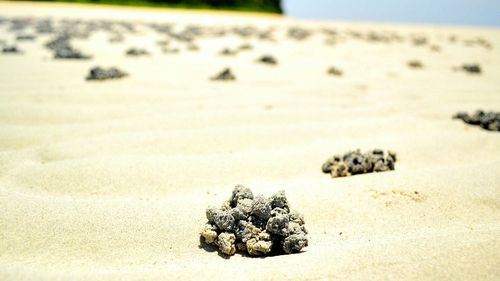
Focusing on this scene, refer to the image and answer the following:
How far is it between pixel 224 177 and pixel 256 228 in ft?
2.07

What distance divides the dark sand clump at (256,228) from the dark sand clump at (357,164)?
0.62 m

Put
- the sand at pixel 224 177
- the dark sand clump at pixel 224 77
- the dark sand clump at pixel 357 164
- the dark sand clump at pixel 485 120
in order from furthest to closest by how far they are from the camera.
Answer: the dark sand clump at pixel 224 77
the dark sand clump at pixel 485 120
the dark sand clump at pixel 357 164
the sand at pixel 224 177

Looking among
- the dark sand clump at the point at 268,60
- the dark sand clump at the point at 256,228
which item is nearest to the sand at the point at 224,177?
the dark sand clump at the point at 256,228

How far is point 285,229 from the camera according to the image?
5.39 ft

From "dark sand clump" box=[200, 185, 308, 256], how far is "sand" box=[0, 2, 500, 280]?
0.05 meters

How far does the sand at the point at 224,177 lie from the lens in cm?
153

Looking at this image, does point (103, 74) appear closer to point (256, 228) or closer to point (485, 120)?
point (256, 228)

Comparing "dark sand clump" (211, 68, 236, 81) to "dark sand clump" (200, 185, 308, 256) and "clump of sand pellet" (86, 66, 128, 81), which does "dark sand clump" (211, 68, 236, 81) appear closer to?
"clump of sand pellet" (86, 66, 128, 81)

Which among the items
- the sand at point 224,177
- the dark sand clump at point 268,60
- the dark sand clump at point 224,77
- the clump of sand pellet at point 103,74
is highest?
the sand at point 224,177

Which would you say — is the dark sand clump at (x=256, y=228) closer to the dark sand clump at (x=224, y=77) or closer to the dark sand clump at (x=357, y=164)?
the dark sand clump at (x=357, y=164)

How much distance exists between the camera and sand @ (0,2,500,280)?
153cm

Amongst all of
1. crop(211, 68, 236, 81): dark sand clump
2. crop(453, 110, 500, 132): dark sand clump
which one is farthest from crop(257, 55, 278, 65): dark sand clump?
crop(453, 110, 500, 132): dark sand clump

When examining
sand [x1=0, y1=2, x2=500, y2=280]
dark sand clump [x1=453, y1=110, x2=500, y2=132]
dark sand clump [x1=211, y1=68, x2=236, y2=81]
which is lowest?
dark sand clump [x1=211, y1=68, x2=236, y2=81]

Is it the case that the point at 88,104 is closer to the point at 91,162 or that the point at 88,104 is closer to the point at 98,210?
the point at 91,162
